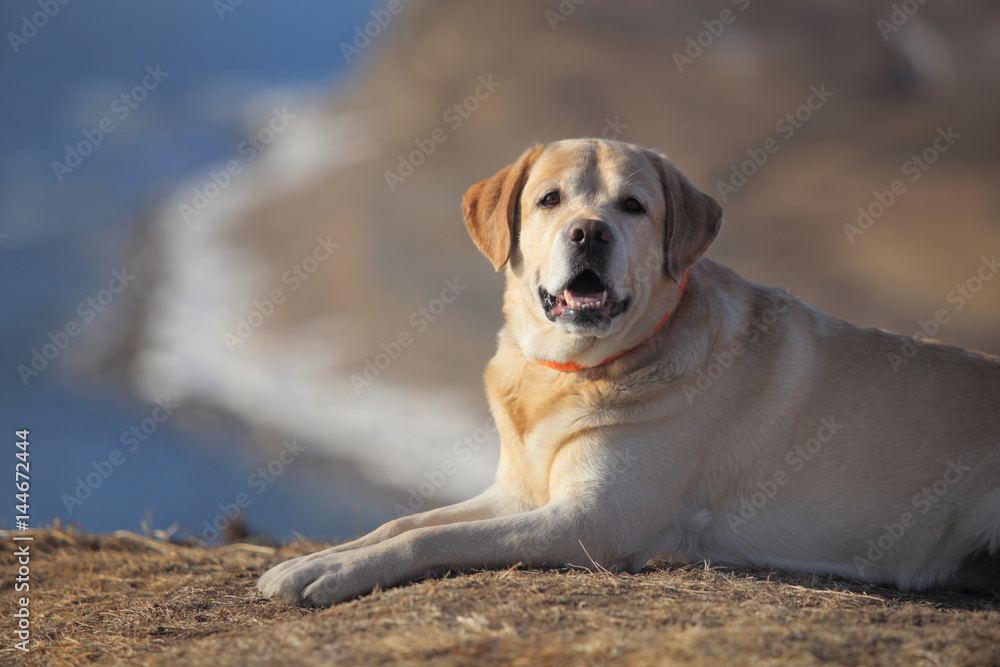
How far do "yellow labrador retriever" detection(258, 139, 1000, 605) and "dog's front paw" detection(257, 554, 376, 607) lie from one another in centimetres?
6

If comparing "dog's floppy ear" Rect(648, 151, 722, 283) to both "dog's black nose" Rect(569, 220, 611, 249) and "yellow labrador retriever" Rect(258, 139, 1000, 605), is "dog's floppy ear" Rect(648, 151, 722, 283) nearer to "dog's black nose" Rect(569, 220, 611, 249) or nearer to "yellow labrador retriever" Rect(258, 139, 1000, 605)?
"yellow labrador retriever" Rect(258, 139, 1000, 605)

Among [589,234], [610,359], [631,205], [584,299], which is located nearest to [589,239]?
[589,234]

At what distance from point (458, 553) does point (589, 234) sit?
5.16 ft

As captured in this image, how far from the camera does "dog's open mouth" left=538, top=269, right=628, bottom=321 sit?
3832 millimetres

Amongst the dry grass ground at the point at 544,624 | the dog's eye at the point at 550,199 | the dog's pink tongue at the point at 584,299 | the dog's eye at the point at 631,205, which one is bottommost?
the dry grass ground at the point at 544,624

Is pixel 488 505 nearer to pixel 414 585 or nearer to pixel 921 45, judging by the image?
pixel 414 585

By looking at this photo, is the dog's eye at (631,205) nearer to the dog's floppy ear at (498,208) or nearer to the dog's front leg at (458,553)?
the dog's floppy ear at (498,208)

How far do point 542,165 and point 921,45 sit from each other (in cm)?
1383

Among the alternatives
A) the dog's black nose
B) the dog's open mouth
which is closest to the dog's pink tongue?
the dog's open mouth

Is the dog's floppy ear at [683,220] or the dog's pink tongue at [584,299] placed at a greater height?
the dog's floppy ear at [683,220]

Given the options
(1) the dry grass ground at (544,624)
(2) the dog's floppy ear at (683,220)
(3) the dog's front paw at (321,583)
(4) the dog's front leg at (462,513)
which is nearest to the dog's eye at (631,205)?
(2) the dog's floppy ear at (683,220)

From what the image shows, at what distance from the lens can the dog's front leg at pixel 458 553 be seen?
3.42 metres

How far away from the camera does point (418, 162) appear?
16.6 meters

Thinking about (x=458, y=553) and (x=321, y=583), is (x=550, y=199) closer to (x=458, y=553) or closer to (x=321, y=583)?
(x=458, y=553)
